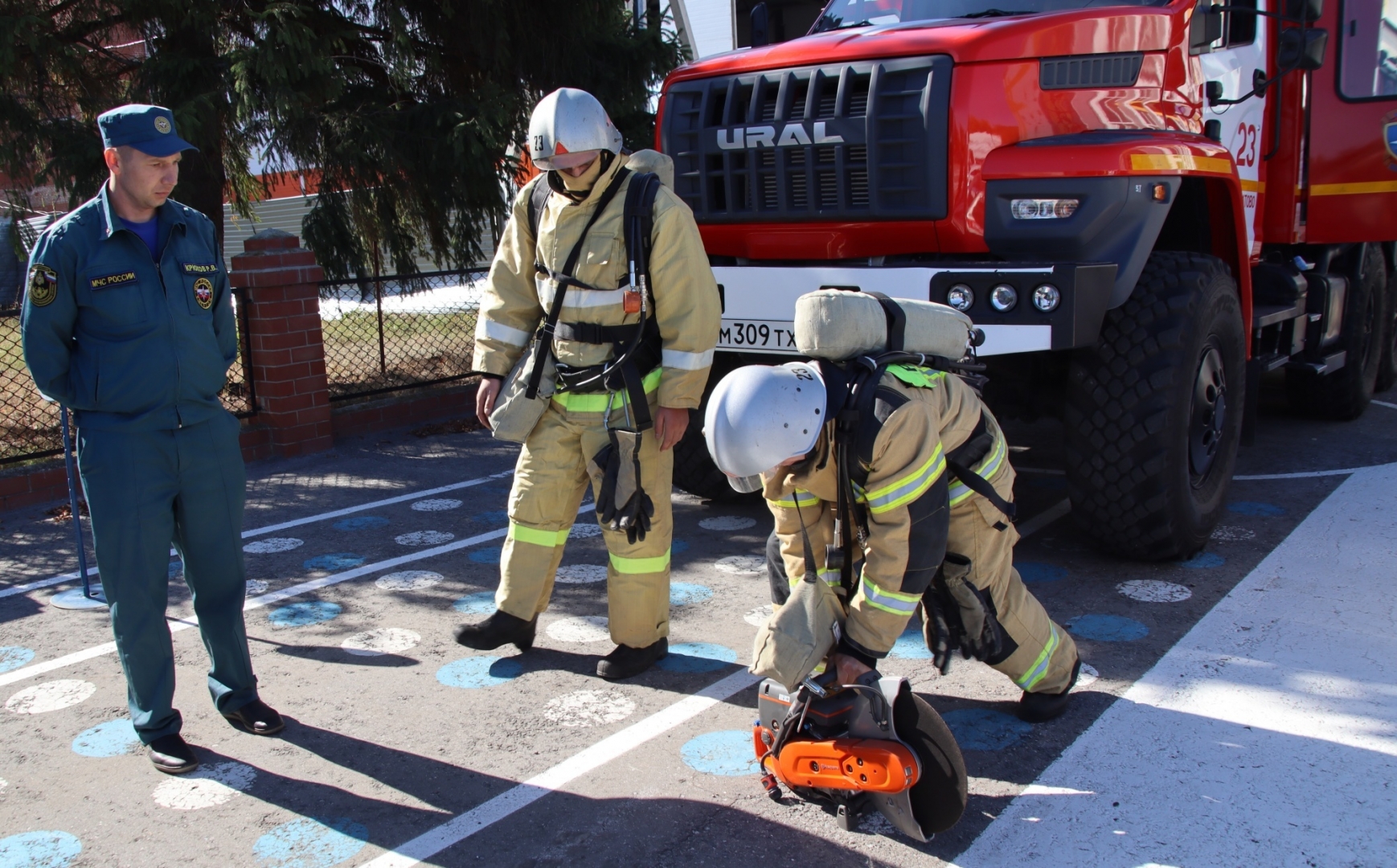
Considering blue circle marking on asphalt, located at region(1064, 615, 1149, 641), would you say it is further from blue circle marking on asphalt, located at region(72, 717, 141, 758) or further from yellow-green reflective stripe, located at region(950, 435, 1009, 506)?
blue circle marking on asphalt, located at region(72, 717, 141, 758)

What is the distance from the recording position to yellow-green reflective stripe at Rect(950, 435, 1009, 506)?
3.07m

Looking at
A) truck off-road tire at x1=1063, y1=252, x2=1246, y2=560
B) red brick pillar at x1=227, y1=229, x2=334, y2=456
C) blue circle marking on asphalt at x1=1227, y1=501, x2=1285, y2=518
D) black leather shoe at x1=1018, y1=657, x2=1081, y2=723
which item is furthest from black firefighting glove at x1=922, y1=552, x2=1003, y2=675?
red brick pillar at x1=227, y1=229, x2=334, y2=456

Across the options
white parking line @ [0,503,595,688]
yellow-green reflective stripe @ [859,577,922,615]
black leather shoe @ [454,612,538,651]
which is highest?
yellow-green reflective stripe @ [859,577,922,615]

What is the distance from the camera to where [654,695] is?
11.8 ft

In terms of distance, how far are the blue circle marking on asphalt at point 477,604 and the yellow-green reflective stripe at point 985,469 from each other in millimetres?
2008

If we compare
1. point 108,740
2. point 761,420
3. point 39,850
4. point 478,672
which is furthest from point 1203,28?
point 39,850

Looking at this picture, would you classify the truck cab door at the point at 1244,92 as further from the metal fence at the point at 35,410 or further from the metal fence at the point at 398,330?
the metal fence at the point at 35,410

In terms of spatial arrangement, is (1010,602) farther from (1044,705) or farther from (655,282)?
(655,282)

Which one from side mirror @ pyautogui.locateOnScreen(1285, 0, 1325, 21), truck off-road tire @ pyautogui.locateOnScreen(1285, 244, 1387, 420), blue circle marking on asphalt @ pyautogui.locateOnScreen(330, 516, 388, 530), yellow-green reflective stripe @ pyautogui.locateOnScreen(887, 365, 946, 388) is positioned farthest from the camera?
truck off-road tire @ pyautogui.locateOnScreen(1285, 244, 1387, 420)

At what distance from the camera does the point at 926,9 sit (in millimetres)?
5148

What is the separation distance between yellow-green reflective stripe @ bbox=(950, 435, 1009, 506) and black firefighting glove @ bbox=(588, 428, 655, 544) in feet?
3.39

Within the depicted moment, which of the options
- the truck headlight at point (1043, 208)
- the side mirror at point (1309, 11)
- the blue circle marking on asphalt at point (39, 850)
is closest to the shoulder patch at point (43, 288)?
the blue circle marking on asphalt at point (39, 850)

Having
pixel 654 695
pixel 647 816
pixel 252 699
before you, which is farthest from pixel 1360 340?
pixel 252 699

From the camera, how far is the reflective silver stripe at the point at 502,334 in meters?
3.88
